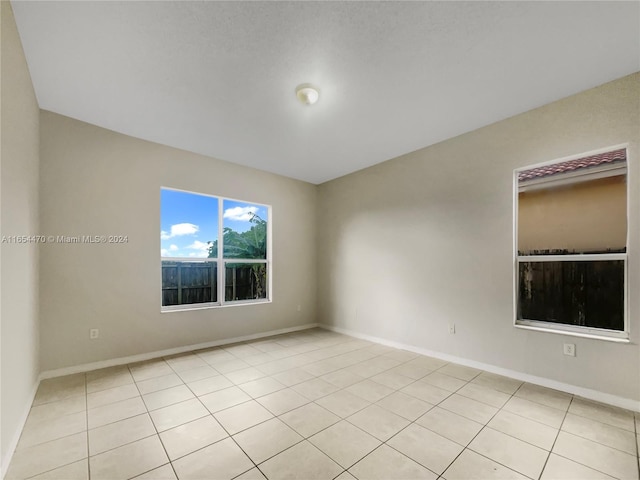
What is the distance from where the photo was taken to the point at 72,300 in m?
3.00

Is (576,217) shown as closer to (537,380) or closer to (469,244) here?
(469,244)

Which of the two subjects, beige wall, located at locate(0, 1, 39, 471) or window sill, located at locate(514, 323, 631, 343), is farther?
window sill, located at locate(514, 323, 631, 343)

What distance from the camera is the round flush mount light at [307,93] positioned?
245 cm

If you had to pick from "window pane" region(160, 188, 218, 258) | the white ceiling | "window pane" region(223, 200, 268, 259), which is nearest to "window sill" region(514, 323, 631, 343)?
the white ceiling

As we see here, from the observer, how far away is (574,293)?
2.72m

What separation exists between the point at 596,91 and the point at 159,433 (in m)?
4.47

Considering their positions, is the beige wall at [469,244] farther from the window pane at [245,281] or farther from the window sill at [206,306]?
the window sill at [206,306]

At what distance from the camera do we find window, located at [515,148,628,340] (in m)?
2.48

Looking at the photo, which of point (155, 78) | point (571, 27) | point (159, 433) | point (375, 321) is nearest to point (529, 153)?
point (571, 27)

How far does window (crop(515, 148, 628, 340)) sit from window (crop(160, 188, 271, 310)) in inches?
140

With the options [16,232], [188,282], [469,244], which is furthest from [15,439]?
[469,244]

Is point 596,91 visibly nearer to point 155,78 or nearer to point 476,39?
point 476,39

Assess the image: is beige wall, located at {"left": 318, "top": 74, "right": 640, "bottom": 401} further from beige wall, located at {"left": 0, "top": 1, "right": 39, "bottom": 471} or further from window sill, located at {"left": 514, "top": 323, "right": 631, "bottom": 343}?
beige wall, located at {"left": 0, "top": 1, "right": 39, "bottom": 471}

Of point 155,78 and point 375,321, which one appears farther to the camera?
point 375,321
